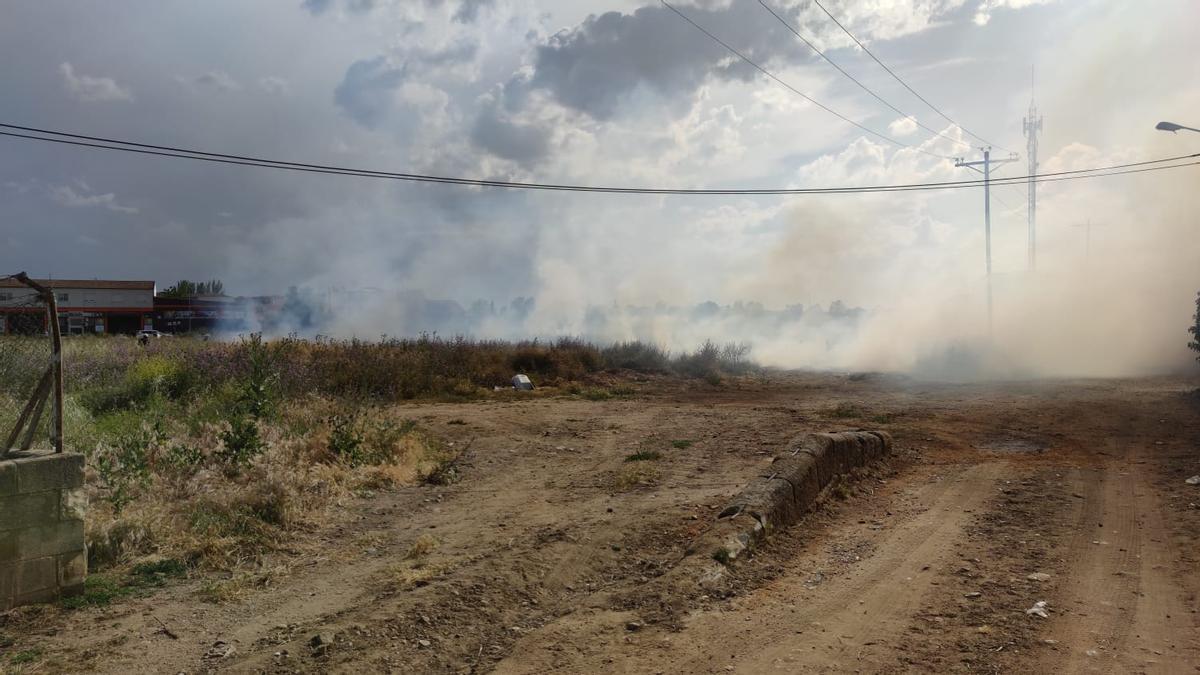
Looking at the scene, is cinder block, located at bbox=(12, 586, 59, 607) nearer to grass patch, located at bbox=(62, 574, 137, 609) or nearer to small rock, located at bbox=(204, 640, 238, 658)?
grass patch, located at bbox=(62, 574, 137, 609)

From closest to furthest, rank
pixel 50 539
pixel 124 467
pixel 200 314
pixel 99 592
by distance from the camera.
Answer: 1. pixel 50 539
2. pixel 99 592
3. pixel 124 467
4. pixel 200 314

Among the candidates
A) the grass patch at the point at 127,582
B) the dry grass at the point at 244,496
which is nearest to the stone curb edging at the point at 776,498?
the dry grass at the point at 244,496

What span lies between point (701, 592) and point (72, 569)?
17.1ft

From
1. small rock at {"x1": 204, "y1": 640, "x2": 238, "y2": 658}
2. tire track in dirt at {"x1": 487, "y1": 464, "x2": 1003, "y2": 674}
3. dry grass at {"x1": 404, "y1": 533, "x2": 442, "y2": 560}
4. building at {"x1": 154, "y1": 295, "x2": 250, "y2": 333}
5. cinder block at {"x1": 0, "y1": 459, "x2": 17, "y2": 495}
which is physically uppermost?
building at {"x1": 154, "y1": 295, "x2": 250, "y2": 333}

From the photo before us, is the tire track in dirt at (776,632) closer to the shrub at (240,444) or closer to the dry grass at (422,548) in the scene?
the dry grass at (422,548)

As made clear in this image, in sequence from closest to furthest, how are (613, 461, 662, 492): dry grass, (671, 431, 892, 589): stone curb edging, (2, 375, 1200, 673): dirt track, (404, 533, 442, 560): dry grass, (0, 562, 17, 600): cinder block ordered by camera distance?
1. (2, 375, 1200, 673): dirt track
2. (0, 562, 17, 600): cinder block
3. (671, 431, 892, 589): stone curb edging
4. (404, 533, 442, 560): dry grass
5. (613, 461, 662, 492): dry grass

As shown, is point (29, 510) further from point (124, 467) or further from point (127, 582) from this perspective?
point (124, 467)

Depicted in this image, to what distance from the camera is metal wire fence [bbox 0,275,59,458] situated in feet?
20.2

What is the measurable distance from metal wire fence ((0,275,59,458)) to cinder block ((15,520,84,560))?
684mm

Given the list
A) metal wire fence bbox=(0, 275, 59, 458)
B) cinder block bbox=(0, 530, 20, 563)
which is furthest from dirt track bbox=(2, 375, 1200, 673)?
metal wire fence bbox=(0, 275, 59, 458)

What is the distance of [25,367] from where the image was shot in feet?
30.7

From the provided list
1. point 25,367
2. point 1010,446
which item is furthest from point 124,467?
point 1010,446

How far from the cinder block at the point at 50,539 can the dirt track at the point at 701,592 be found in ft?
1.87

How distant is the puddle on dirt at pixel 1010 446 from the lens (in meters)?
13.6
